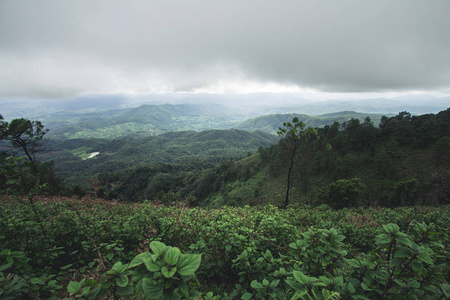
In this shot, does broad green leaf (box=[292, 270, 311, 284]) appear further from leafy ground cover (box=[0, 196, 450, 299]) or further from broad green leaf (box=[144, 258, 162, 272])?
broad green leaf (box=[144, 258, 162, 272])

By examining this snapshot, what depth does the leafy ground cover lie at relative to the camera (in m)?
1.78

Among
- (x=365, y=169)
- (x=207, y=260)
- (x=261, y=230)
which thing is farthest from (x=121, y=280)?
(x=365, y=169)

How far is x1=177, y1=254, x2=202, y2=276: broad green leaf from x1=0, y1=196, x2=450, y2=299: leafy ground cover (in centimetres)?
1

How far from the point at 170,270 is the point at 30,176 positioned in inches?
225

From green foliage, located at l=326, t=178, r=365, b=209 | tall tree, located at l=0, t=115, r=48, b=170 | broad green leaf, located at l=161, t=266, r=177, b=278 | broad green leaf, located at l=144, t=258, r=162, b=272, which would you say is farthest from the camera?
green foliage, located at l=326, t=178, r=365, b=209

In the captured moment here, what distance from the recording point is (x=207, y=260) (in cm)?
398

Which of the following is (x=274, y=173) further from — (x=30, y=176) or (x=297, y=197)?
(x=30, y=176)

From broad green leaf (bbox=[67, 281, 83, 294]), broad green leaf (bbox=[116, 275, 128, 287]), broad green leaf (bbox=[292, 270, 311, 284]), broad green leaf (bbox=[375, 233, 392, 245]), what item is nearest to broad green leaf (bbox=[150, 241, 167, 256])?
broad green leaf (bbox=[116, 275, 128, 287])

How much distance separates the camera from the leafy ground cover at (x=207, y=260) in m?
1.78

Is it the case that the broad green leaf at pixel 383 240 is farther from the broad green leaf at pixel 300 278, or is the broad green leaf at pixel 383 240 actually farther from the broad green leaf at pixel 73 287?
the broad green leaf at pixel 73 287

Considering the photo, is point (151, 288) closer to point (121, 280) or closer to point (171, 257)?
point (171, 257)

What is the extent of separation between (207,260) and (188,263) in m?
2.77

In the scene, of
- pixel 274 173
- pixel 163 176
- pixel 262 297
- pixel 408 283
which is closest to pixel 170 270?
pixel 262 297

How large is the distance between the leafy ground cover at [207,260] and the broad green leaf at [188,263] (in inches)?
0.4
